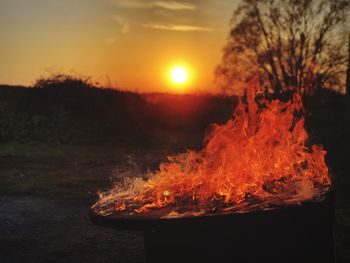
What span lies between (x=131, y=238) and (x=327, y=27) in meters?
23.8

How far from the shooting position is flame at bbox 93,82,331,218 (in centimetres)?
430

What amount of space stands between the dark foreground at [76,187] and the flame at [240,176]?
1.23 metres

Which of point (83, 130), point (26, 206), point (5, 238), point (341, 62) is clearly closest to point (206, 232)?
point (5, 238)

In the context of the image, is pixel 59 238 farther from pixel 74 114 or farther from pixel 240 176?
pixel 74 114

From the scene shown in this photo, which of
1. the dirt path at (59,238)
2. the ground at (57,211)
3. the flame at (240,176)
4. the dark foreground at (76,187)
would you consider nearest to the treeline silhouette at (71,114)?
the dark foreground at (76,187)

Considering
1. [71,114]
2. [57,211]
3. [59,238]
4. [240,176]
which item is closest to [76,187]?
[57,211]

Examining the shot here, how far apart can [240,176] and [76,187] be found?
6.11 meters

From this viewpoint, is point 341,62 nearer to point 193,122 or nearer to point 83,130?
point 193,122

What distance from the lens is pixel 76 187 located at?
9867mm

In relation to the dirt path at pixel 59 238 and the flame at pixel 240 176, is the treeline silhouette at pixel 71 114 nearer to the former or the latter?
the dirt path at pixel 59 238

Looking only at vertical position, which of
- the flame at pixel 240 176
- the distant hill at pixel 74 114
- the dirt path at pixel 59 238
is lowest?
the dirt path at pixel 59 238

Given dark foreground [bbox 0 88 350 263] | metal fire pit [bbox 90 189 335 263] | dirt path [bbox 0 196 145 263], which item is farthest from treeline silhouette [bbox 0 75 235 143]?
metal fire pit [bbox 90 189 335 263]

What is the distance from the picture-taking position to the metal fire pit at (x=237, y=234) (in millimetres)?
3883

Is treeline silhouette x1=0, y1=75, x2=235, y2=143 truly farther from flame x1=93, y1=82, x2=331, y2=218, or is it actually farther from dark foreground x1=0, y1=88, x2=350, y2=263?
flame x1=93, y1=82, x2=331, y2=218
